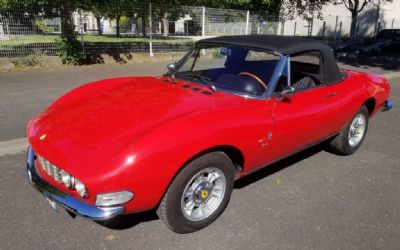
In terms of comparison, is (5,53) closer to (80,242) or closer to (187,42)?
(187,42)

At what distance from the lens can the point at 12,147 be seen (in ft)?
14.6

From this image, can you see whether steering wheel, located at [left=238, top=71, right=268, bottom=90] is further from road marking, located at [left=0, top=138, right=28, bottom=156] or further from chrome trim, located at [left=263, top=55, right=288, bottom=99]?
road marking, located at [left=0, top=138, right=28, bottom=156]

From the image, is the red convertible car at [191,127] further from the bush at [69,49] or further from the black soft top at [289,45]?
the bush at [69,49]

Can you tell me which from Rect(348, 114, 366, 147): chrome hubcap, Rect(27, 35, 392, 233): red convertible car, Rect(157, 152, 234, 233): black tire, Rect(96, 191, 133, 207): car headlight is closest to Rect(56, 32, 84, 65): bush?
Rect(27, 35, 392, 233): red convertible car

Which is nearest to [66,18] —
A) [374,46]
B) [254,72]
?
[254,72]

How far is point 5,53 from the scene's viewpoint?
9906mm

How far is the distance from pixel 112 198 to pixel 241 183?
1774 mm

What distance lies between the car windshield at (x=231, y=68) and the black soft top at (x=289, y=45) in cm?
7

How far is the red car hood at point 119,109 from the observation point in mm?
2666

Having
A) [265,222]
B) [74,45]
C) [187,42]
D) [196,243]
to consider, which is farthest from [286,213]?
[187,42]

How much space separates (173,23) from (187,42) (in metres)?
0.96

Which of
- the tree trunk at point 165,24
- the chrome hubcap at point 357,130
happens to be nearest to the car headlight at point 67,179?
the chrome hubcap at point 357,130

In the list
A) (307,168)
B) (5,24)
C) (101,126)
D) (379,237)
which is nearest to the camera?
(101,126)

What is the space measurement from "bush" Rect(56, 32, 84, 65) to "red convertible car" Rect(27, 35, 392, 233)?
292 inches
